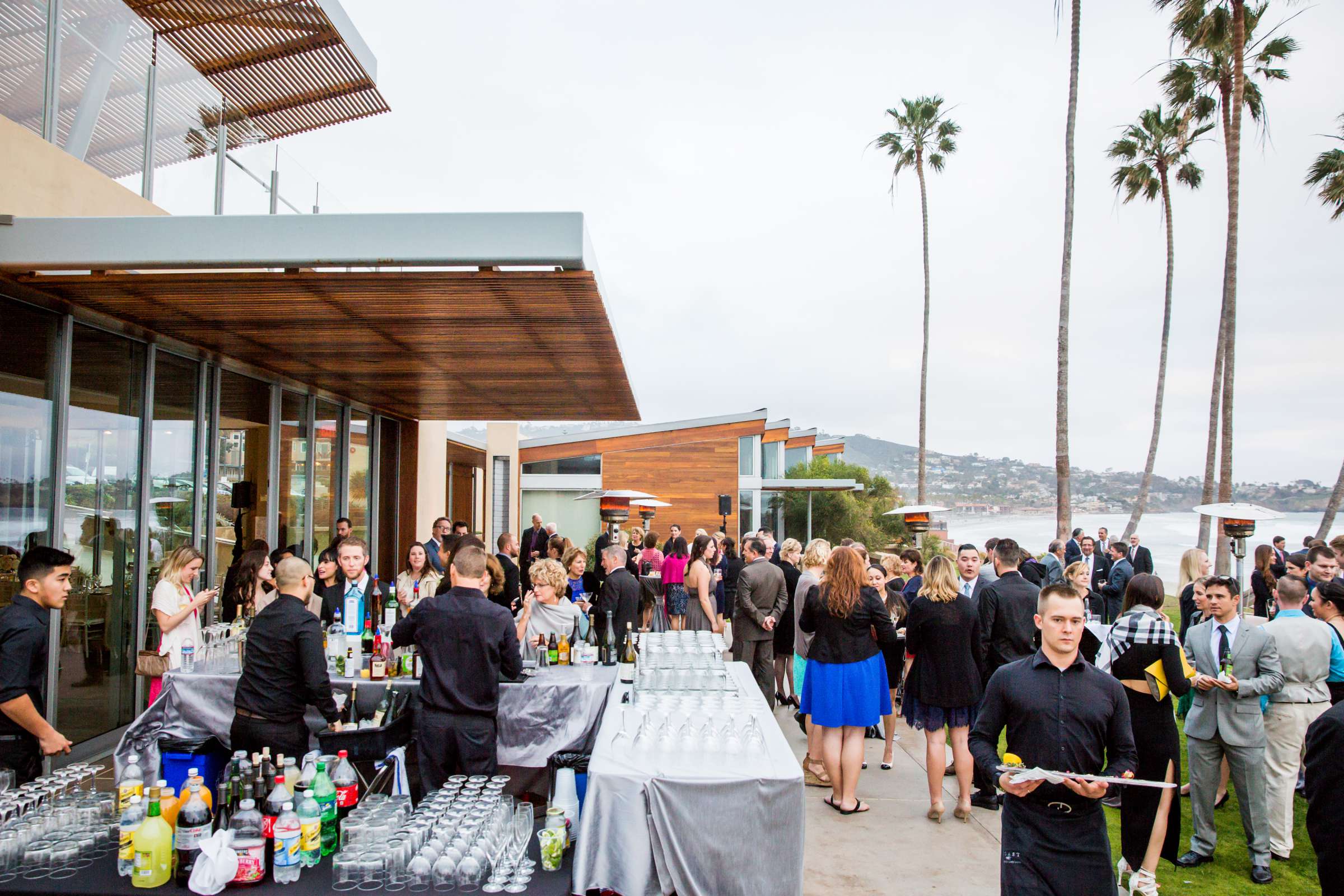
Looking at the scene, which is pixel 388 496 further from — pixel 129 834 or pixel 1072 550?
pixel 129 834

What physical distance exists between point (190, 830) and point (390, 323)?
432 cm

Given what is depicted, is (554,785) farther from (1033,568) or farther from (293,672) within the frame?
(1033,568)

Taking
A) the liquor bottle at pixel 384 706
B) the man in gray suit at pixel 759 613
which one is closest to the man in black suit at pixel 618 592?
the man in gray suit at pixel 759 613

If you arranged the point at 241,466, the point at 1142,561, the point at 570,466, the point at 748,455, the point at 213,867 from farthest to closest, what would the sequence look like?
1. the point at 748,455
2. the point at 570,466
3. the point at 1142,561
4. the point at 241,466
5. the point at 213,867

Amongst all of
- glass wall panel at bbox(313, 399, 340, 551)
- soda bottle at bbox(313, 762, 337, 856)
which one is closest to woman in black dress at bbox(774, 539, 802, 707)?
soda bottle at bbox(313, 762, 337, 856)

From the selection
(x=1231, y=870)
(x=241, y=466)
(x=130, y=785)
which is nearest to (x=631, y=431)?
(x=241, y=466)

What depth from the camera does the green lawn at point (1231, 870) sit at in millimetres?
4336

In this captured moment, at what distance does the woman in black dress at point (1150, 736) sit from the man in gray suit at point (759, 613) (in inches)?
133

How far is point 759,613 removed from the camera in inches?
285

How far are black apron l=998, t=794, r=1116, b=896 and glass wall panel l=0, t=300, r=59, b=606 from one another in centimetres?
628

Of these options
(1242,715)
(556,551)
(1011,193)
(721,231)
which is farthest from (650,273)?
(1242,715)

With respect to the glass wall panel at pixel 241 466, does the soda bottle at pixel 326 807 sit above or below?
below

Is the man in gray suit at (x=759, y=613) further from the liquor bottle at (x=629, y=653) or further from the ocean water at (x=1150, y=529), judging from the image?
the ocean water at (x=1150, y=529)

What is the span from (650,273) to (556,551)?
64876 mm
